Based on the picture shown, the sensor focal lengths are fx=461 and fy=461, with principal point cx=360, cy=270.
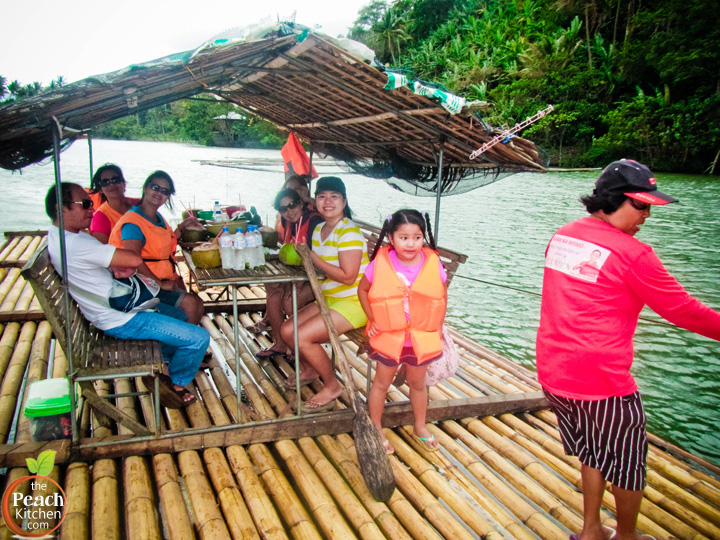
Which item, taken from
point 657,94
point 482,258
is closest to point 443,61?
point 657,94

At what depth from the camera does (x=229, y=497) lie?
87.1 inches

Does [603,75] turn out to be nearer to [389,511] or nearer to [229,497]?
[389,511]

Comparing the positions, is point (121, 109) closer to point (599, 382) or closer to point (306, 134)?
point (599, 382)

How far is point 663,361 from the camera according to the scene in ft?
19.2

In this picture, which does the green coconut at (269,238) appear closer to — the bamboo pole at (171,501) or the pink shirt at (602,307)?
the bamboo pole at (171,501)

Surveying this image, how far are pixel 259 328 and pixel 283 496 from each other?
221 centimetres

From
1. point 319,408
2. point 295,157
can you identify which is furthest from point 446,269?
point 295,157

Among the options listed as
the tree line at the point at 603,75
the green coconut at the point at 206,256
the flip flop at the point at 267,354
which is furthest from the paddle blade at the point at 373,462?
the tree line at the point at 603,75

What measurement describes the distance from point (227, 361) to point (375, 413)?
1538 millimetres

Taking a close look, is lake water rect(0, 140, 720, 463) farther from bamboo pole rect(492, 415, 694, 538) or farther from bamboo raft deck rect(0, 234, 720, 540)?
bamboo pole rect(492, 415, 694, 538)

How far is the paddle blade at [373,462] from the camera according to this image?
2.25 metres

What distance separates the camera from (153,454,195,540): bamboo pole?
2010mm

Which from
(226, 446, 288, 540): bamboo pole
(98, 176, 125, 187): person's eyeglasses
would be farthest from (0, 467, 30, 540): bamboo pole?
(98, 176, 125, 187): person's eyeglasses

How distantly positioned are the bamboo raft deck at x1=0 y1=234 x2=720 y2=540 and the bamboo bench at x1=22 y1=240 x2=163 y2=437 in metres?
0.29
